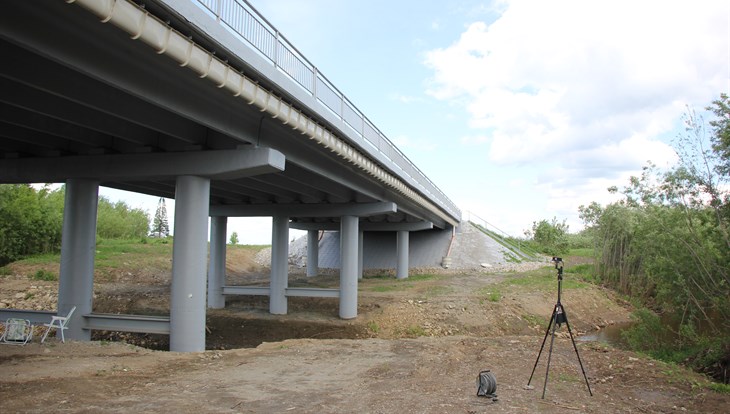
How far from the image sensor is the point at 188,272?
43.5 feet

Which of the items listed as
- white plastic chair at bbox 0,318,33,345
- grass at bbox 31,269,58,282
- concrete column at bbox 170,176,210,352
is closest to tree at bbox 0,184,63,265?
grass at bbox 31,269,58,282

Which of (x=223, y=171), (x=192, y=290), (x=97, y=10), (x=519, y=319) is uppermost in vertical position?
(x=97, y=10)

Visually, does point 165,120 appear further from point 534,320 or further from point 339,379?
point 534,320

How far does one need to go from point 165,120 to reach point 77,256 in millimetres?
6111

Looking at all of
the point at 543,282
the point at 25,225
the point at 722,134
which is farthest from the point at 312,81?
the point at 25,225

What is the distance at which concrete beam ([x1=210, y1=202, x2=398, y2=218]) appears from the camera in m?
24.9

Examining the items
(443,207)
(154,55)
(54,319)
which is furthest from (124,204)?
(154,55)

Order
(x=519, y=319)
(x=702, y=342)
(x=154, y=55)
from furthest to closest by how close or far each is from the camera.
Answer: (x=519, y=319) < (x=702, y=342) < (x=154, y=55)

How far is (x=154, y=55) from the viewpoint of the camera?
8891 mm

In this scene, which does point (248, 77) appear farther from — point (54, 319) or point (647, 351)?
point (647, 351)

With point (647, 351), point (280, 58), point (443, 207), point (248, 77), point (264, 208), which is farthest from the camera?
point (443, 207)

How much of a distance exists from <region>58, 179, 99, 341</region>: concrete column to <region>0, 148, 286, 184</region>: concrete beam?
59 cm

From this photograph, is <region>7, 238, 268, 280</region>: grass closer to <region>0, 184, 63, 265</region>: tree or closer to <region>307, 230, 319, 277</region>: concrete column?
<region>0, 184, 63, 265</region>: tree

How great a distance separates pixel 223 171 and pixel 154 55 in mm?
4662
